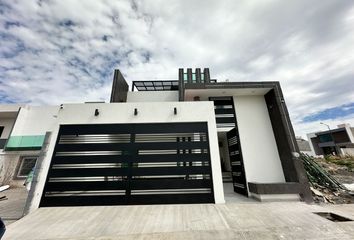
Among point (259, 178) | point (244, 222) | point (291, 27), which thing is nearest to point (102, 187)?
point (244, 222)

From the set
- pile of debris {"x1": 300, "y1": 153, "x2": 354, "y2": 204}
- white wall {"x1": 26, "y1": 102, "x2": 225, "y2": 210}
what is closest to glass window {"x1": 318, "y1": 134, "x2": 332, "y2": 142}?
pile of debris {"x1": 300, "y1": 153, "x2": 354, "y2": 204}

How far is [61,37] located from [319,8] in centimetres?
1116

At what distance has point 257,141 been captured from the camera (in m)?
7.01

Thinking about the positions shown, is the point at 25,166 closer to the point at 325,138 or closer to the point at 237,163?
the point at 237,163

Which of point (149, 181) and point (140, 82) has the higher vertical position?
point (140, 82)

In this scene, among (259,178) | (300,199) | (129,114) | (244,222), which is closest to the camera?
(244,222)

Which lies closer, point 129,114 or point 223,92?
point 129,114

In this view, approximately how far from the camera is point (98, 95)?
39.4 ft

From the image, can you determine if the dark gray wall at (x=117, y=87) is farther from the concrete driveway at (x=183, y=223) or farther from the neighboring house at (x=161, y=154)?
the concrete driveway at (x=183, y=223)

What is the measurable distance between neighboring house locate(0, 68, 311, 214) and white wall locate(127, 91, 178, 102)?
3740mm

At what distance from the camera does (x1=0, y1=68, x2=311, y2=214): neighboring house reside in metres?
5.09

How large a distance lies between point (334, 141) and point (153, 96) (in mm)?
33863

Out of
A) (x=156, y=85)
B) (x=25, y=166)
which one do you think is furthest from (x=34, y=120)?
(x=156, y=85)

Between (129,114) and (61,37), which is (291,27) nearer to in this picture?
(129,114)
